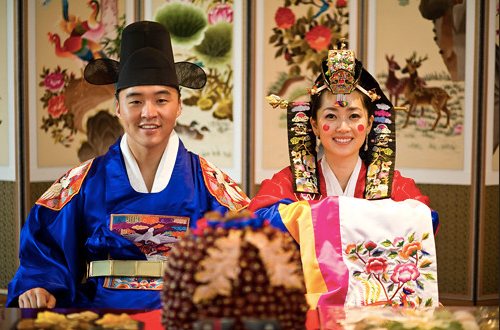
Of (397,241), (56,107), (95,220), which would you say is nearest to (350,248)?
(397,241)

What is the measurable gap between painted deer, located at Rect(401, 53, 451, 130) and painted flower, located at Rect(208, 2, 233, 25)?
1.41 m

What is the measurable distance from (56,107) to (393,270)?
10.4ft

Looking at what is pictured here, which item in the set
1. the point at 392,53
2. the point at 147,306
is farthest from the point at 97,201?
the point at 392,53

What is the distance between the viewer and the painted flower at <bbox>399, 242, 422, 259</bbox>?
7.02 ft

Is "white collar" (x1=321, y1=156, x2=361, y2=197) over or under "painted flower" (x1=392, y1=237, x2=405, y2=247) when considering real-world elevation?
over

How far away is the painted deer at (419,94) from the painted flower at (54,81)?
8.60 ft

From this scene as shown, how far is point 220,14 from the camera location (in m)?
4.59

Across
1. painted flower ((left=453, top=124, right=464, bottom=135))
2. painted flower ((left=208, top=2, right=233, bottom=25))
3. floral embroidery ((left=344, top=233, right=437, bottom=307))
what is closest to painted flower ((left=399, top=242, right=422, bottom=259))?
floral embroidery ((left=344, top=233, right=437, bottom=307))

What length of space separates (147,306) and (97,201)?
502 millimetres

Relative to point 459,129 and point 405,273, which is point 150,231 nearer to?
point 405,273

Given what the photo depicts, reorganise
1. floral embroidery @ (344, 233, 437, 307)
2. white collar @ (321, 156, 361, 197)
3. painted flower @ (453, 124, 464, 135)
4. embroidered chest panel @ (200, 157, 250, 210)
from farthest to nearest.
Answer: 1. painted flower @ (453, 124, 464, 135)
2. white collar @ (321, 156, 361, 197)
3. embroidered chest panel @ (200, 157, 250, 210)
4. floral embroidery @ (344, 233, 437, 307)

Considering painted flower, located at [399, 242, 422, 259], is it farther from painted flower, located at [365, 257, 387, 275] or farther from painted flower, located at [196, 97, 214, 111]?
painted flower, located at [196, 97, 214, 111]

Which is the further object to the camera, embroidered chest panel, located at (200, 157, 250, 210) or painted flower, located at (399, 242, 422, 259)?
embroidered chest panel, located at (200, 157, 250, 210)

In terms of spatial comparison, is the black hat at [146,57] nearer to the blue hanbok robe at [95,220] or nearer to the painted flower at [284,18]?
the blue hanbok robe at [95,220]
